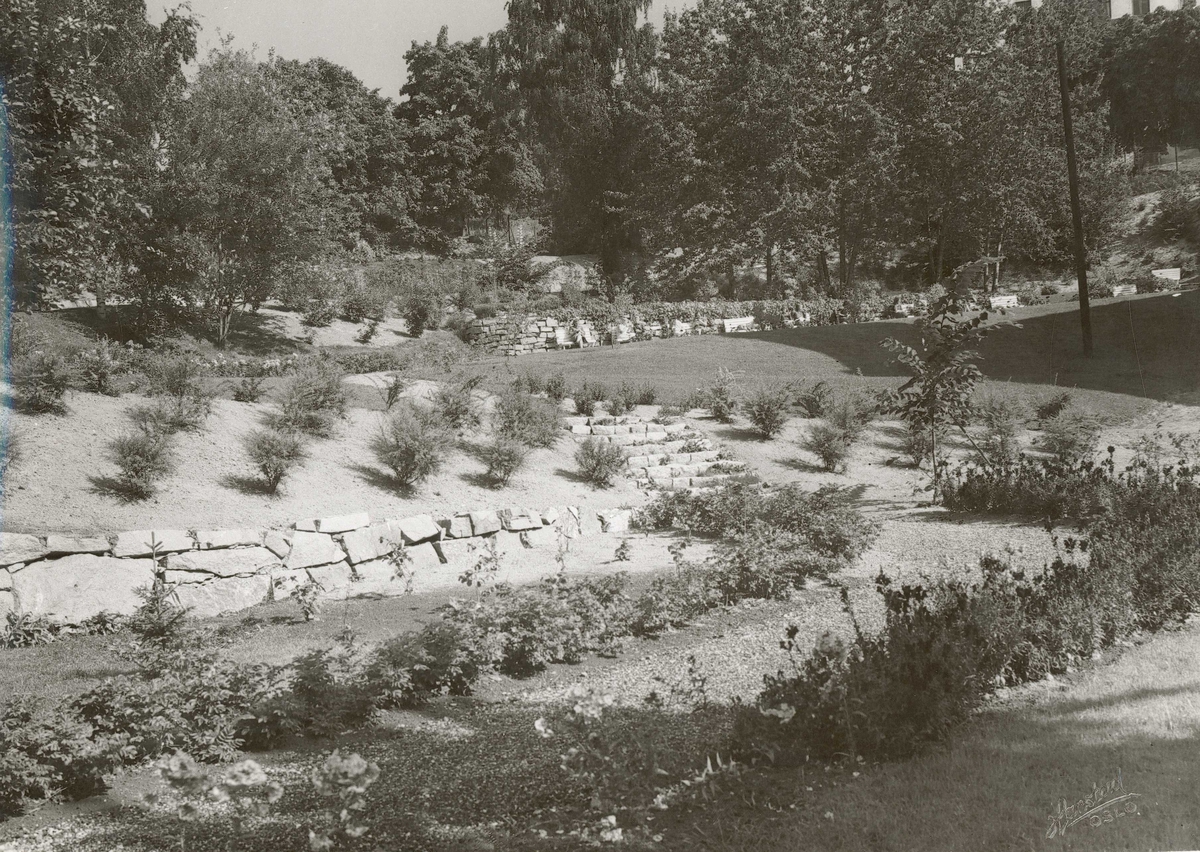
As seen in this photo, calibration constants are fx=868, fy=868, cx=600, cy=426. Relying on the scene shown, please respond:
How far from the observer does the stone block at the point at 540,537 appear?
888cm

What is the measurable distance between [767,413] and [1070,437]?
3973mm

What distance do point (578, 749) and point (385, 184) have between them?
20636mm

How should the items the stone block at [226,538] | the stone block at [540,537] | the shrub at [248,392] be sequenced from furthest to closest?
the shrub at [248,392], the stone block at [540,537], the stone block at [226,538]

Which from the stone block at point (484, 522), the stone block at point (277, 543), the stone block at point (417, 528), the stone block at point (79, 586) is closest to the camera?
the stone block at point (79, 586)

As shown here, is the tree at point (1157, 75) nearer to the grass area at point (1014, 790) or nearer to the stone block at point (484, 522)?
the stone block at point (484, 522)

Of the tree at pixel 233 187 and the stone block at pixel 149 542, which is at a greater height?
the tree at pixel 233 187

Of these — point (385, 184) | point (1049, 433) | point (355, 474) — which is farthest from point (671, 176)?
point (355, 474)

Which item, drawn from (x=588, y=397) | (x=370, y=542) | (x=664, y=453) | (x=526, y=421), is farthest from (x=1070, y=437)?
(x=370, y=542)

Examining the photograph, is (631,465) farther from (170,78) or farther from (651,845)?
(170,78)

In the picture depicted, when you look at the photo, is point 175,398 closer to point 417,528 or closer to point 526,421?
point 417,528

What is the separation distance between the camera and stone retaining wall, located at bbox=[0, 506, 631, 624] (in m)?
6.40

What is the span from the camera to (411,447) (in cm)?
902

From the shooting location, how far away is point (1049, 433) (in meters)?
11.9
